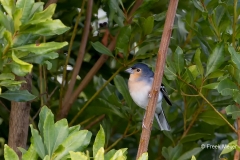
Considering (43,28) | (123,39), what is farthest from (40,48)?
(123,39)

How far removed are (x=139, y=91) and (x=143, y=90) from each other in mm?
99

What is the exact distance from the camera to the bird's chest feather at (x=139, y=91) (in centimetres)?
222

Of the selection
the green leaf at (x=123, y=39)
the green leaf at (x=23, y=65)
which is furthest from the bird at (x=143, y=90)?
the green leaf at (x=23, y=65)

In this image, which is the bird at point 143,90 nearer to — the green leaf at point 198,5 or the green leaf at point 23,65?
the green leaf at point 198,5

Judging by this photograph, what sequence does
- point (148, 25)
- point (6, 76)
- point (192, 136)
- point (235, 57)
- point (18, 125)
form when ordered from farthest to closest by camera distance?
point (192, 136) < point (148, 25) < point (18, 125) < point (235, 57) < point (6, 76)

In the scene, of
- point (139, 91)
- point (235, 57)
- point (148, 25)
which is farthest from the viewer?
point (139, 91)

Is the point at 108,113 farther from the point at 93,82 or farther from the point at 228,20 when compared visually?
the point at 228,20

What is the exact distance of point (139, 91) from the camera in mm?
2441

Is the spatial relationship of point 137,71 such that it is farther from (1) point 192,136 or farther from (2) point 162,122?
(1) point 192,136

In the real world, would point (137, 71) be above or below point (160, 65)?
below

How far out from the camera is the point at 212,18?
72.8 inches

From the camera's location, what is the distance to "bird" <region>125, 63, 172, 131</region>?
220 centimetres

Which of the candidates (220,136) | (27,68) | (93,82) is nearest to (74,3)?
(93,82)

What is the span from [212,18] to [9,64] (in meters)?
0.82
